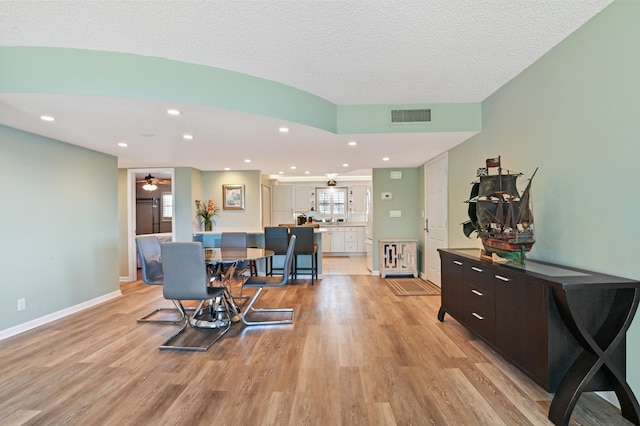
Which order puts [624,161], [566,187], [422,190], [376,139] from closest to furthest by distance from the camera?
[624,161] → [566,187] → [376,139] → [422,190]

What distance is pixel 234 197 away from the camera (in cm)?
639

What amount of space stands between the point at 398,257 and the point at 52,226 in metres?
5.34

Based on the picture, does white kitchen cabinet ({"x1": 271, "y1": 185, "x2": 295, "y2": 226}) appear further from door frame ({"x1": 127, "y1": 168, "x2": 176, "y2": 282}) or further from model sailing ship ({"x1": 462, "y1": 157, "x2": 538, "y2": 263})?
model sailing ship ({"x1": 462, "y1": 157, "x2": 538, "y2": 263})

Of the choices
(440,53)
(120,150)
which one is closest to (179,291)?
(120,150)

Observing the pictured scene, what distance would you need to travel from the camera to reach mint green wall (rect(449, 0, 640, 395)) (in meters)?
1.76

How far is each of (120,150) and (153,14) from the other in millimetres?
2902

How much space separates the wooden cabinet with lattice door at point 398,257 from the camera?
5.72 m

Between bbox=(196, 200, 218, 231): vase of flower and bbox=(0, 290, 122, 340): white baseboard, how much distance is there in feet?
6.75

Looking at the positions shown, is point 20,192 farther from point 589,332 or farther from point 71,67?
point 589,332

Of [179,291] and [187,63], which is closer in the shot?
[187,63]

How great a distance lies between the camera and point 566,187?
2229mm

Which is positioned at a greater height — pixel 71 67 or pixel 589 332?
pixel 71 67

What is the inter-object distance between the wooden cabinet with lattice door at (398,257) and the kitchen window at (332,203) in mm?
3495

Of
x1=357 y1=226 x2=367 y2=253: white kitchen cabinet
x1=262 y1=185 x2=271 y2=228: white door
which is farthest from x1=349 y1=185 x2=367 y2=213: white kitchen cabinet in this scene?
x1=262 y1=185 x2=271 y2=228: white door
